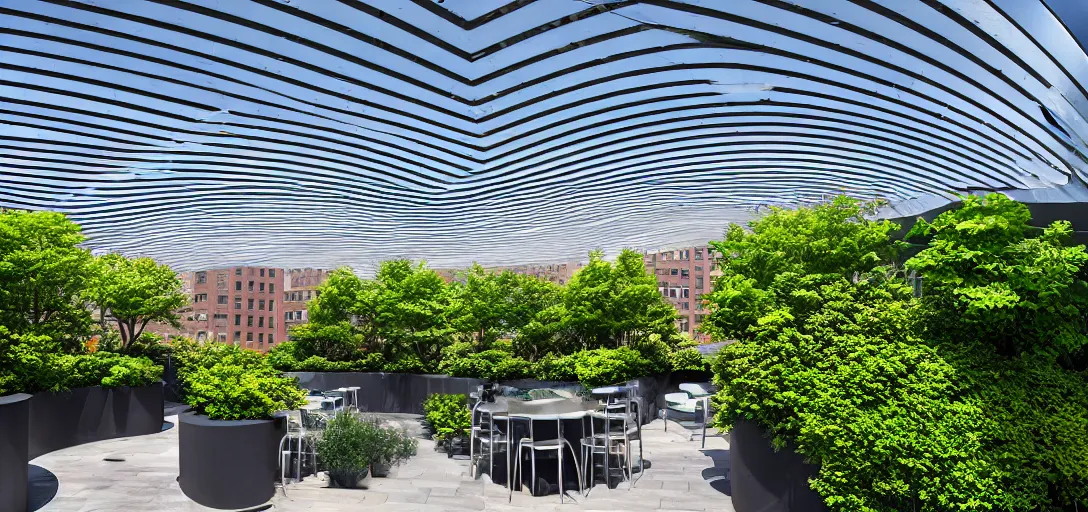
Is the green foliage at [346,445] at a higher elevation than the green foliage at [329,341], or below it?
below

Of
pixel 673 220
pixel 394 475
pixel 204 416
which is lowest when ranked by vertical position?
pixel 394 475

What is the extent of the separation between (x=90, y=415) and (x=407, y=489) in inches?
269

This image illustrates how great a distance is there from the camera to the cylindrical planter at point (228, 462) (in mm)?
7289

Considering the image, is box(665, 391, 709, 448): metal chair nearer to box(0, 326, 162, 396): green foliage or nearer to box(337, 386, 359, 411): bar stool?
box(337, 386, 359, 411): bar stool

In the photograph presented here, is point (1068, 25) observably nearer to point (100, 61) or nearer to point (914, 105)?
point (914, 105)

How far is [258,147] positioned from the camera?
11.7 meters

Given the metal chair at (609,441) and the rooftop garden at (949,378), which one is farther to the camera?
the metal chair at (609,441)

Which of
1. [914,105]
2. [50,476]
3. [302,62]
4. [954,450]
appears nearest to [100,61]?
[302,62]

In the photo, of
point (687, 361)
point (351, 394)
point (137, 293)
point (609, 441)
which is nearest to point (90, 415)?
point (137, 293)

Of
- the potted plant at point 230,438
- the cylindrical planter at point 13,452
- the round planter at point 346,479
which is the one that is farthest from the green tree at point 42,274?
the round planter at point 346,479

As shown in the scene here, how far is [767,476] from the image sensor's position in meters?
6.60

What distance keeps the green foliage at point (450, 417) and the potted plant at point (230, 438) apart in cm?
327

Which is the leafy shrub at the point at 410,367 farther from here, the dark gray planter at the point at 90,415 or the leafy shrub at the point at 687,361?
the leafy shrub at the point at 687,361

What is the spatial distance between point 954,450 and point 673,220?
13.4m
